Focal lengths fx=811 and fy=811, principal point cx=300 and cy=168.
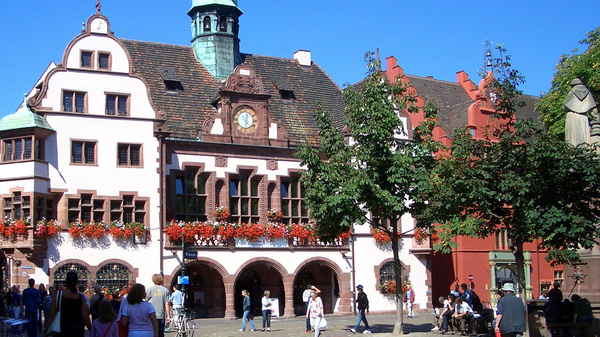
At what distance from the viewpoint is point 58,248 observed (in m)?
33.2

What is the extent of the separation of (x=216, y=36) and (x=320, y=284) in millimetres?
14247

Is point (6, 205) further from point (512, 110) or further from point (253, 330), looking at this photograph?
point (512, 110)

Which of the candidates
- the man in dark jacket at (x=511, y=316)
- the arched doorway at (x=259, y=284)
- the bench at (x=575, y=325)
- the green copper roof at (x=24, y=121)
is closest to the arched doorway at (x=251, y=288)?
the arched doorway at (x=259, y=284)

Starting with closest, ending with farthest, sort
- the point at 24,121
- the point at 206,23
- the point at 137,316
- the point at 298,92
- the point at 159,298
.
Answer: the point at 137,316, the point at 159,298, the point at 24,121, the point at 206,23, the point at 298,92

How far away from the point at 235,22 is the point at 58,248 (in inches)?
676

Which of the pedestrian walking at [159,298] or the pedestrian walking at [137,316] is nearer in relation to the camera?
the pedestrian walking at [137,316]

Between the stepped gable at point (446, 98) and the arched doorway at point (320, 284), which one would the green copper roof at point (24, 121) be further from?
the stepped gable at point (446, 98)

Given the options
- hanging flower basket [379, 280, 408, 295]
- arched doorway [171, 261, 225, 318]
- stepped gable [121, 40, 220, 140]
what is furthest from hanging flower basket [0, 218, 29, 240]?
hanging flower basket [379, 280, 408, 295]

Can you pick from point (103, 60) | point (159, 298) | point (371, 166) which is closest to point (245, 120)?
point (103, 60)

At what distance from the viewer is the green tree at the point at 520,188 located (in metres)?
19.8

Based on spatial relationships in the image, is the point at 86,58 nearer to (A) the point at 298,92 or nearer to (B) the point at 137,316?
(A) the point at 298,92

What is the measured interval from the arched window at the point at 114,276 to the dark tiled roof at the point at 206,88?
6813 mm

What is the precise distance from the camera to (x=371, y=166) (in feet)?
86.9

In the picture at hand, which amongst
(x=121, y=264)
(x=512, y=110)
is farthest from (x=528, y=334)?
(x=121, y=264)
